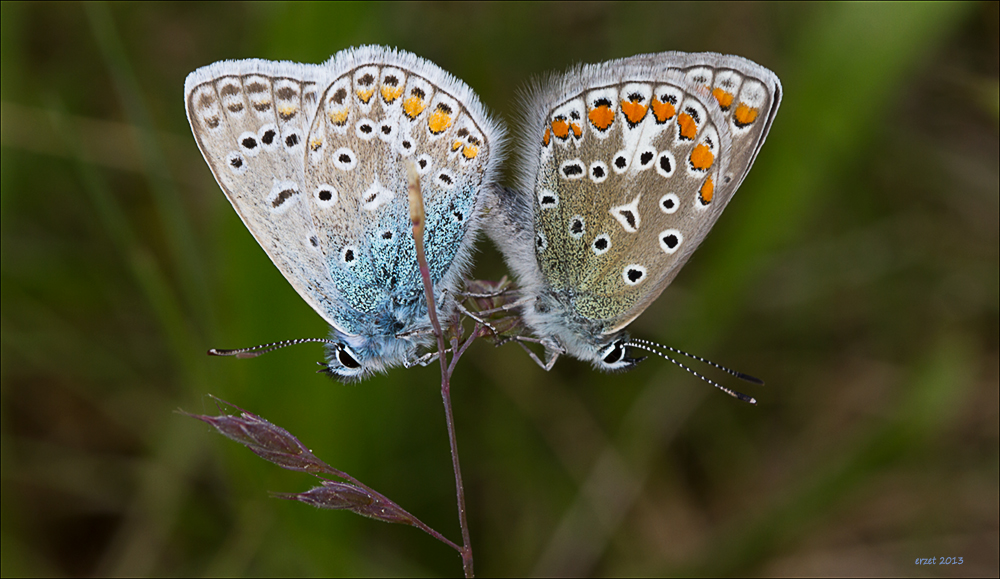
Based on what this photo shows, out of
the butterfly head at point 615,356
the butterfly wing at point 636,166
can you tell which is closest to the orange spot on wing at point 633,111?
the butterfly wing at point 636,166

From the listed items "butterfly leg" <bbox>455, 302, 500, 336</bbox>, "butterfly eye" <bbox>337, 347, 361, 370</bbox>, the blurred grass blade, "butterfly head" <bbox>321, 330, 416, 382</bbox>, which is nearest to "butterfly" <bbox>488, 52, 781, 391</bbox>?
"butterfly leg" <bbox>455, 302, 500, 336</bbox>

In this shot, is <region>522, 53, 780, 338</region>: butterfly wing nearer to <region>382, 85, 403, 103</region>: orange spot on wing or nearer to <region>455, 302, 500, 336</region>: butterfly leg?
<region>455, 302, 500, 336</region>: butterfly leg

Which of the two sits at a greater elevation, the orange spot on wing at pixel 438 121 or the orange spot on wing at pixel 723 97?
the orange spot on wing at pixel 723 97

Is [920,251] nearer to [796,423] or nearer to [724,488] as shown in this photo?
[796,423]

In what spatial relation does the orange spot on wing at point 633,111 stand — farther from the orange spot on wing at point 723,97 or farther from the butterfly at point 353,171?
the butterfly at point 353,171

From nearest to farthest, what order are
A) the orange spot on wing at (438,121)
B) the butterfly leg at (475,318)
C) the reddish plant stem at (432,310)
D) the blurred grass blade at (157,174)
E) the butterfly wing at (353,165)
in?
the reddish plant stem at (432,310) → the butterfly leg at (475,318) → the butterfly wing at (353,165) → the orange spot on wing at (438,121) → the blurred grass blade at (157,174)

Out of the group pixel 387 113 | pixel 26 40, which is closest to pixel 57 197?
pixel 26 40
